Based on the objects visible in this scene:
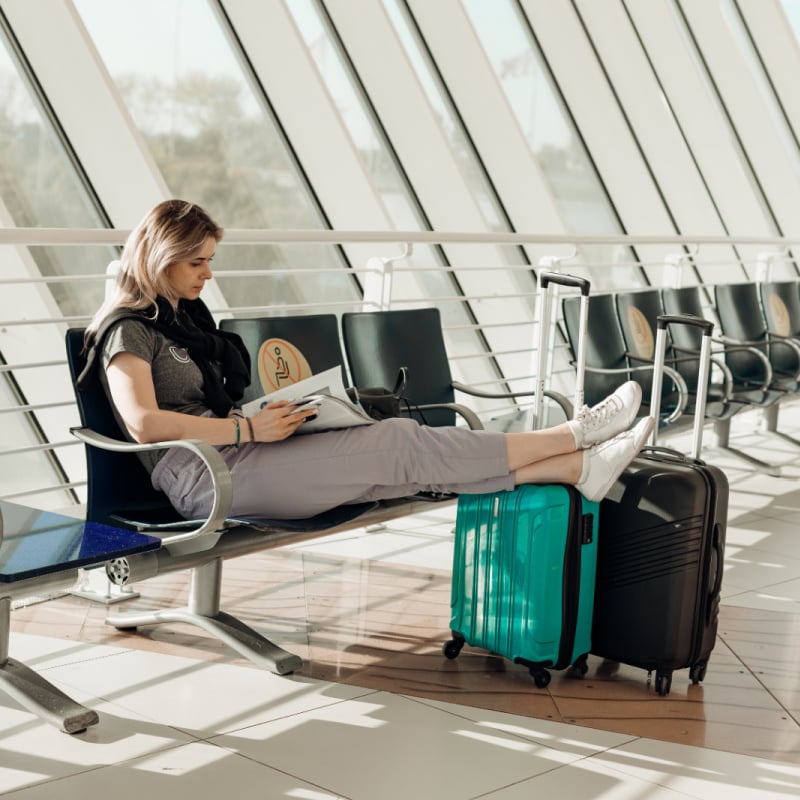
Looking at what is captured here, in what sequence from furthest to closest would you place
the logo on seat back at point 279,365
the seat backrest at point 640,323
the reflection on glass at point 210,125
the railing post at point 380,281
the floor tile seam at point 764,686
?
the reflection on glass at point 210,125 → the seat backrest at point 640,323 → the railing post at point 380,281 → the logo on seat back at point 279,365 → the floor tile seam at point 764,686

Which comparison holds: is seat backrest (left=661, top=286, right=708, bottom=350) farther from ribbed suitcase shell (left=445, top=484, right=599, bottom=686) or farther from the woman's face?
the woman's face

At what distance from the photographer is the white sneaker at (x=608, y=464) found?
8.80 ft

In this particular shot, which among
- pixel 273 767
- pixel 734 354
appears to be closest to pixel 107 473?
pixel 273 767

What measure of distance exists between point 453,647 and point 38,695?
39.1 inches

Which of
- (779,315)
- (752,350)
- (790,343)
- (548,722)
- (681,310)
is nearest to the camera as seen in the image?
(548,722)

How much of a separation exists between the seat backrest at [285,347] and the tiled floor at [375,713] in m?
0.65

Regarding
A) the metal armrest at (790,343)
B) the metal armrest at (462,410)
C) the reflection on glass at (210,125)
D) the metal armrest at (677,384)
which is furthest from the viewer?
the reflection on glass at (210,125)

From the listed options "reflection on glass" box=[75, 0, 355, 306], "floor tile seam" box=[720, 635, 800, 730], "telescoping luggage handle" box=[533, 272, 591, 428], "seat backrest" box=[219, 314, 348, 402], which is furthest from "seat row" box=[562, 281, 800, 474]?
"reflection on glass" box=[75, 0, 355, 306]

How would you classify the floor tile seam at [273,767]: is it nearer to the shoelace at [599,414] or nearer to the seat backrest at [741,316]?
the shoelace at [599,414]

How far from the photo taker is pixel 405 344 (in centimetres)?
361

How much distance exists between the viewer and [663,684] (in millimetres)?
2676

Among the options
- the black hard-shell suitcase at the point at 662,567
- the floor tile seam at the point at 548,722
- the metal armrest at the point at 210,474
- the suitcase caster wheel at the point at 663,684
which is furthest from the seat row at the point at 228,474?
the suitcase caster wheel at the point at 663,684

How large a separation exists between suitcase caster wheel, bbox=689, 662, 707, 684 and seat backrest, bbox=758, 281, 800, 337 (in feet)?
11.8

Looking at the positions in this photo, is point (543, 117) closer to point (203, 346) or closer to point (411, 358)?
point (411, 358)
